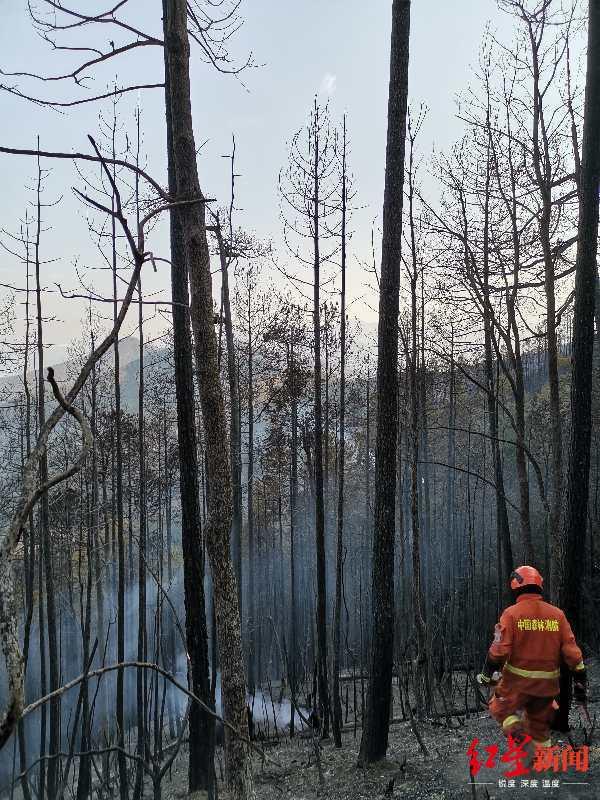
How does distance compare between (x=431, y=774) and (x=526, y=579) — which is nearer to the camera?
(x=526, y=579)

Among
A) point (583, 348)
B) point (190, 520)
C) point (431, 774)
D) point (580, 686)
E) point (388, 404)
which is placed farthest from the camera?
point (190, 520)

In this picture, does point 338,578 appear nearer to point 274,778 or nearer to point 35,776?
point 274,778

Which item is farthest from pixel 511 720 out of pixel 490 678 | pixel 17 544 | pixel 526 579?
pixel 17 544

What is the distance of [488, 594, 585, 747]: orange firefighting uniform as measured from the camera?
182 inches

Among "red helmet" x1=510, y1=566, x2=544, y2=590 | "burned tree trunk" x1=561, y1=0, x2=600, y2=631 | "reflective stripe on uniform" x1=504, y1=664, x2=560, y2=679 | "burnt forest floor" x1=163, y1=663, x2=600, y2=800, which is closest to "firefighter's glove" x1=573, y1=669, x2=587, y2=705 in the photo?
"reflective stripe on uniform" x1=504, y1=664, x2=560, y2=679

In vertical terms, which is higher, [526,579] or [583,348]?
[583,348]

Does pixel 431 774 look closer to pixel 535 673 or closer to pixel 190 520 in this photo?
Result: pixel 535 673

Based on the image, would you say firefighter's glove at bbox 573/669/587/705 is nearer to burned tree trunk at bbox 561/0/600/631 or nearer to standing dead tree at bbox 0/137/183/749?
burned tree trunk at bbox 561/0/600/631

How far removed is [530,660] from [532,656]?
1.4 inches

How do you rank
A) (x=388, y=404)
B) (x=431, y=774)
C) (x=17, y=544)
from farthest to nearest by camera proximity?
(x=388, y=404), (x=431, y=774), (x=17, y=544)

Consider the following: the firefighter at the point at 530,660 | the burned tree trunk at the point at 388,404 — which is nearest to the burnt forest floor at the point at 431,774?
the burned tree trunk at the point at 388,404

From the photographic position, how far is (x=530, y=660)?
465cm

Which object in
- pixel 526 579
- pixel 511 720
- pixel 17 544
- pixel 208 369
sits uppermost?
pixel 208 369

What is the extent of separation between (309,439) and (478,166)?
9.45 metres
